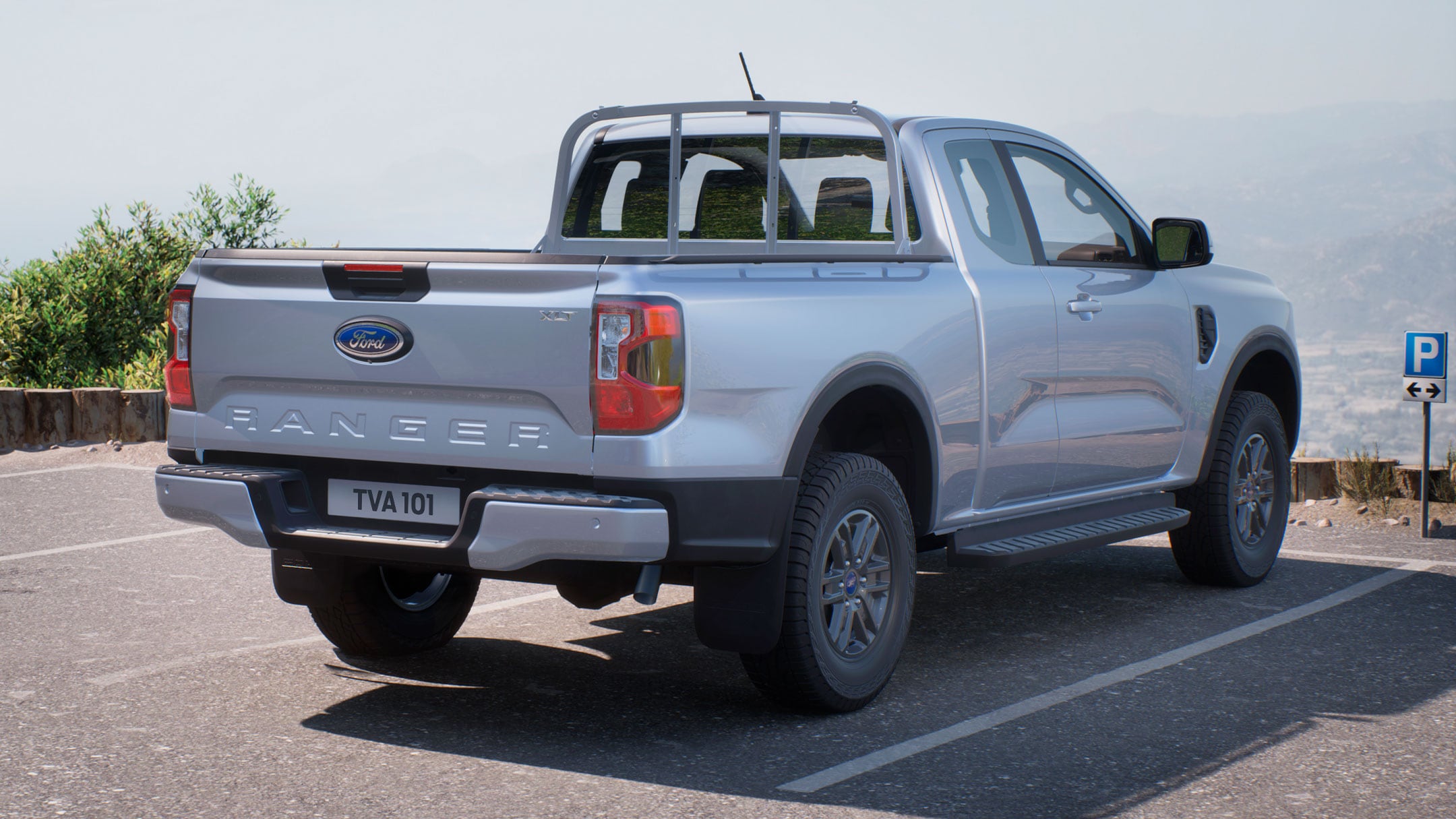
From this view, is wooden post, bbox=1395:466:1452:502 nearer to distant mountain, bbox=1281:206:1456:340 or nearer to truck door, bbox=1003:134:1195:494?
truck door, bbox=1003:134:1195:494

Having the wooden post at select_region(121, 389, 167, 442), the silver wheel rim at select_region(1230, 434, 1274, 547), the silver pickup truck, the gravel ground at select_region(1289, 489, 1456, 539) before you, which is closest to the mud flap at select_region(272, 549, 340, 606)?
the silver pickup truck

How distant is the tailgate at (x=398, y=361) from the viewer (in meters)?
4.28

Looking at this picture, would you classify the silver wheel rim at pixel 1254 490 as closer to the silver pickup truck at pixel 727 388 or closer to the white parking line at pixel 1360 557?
the silver pickup truck at pixel 727 388

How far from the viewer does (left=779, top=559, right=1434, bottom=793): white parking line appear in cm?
436

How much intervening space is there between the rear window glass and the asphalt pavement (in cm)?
168

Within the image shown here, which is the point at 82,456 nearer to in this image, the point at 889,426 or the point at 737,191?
the point at 737,191

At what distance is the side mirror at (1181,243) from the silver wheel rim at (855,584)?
7.65 ft

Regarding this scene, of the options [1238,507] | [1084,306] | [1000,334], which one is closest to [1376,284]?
[1238,507]

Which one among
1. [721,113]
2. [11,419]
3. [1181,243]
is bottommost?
[11,419]

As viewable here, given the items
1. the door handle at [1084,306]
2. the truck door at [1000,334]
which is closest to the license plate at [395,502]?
the truck door at [1000,334]

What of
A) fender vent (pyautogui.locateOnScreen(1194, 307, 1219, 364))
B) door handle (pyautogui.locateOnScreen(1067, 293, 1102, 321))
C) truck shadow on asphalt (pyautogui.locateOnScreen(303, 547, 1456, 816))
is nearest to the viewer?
truck shadow on asphalt (pyautogui.locateOnScreen(303, 547, 1456, 816))

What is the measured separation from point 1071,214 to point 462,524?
132 inches

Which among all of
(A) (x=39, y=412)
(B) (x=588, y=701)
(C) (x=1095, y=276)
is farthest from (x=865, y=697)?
(A) (x=39, y=412)

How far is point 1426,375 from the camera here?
923 centimetres
